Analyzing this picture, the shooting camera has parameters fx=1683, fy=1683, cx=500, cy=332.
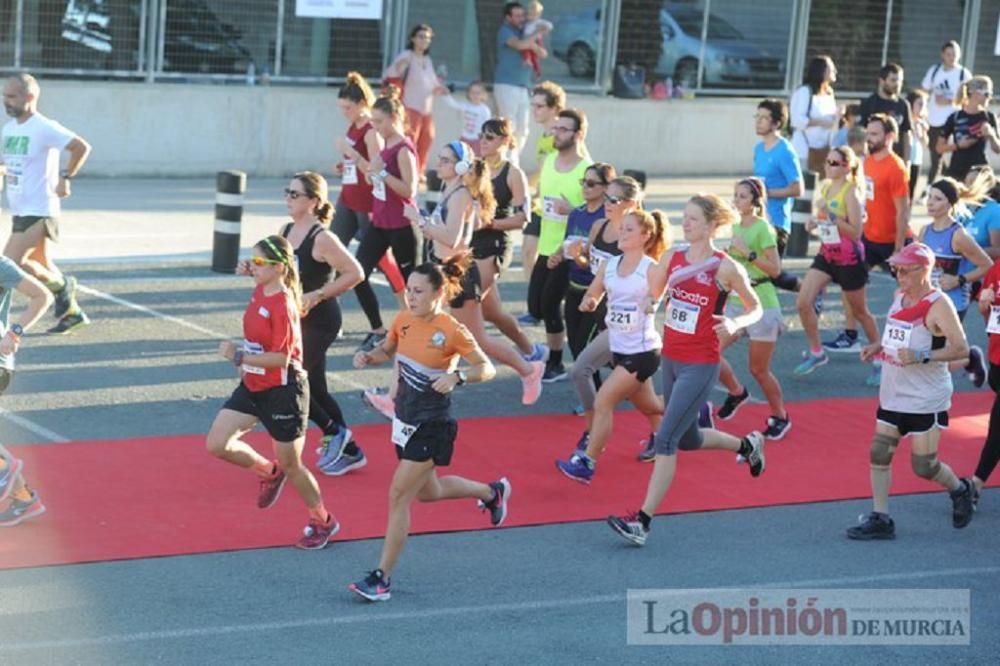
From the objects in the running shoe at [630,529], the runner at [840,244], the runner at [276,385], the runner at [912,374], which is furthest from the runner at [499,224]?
the runner at [912,374]

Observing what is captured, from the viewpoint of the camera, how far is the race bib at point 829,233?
12797 millimetres

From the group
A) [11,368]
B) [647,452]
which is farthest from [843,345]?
[11,368]

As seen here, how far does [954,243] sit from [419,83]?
10389mm

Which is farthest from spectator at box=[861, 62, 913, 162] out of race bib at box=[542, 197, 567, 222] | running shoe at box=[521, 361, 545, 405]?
running shoe at box=[521, 361, 545, 405]

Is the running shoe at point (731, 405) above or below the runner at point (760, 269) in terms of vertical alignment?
below

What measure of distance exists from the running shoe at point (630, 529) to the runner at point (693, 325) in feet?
0.04

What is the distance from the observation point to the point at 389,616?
7.90 meters

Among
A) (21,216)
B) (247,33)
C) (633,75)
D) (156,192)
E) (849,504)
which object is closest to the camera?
(849,504)

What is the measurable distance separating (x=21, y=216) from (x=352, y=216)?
268cm

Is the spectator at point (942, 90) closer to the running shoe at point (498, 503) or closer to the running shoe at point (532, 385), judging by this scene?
the running shoe at point (532, 385)

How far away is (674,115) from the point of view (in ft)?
80.2

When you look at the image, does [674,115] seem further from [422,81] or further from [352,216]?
[352,216]

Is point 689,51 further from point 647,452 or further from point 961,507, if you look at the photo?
point 961,507

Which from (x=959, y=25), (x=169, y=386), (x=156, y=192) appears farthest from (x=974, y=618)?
(x=959, y=25)
